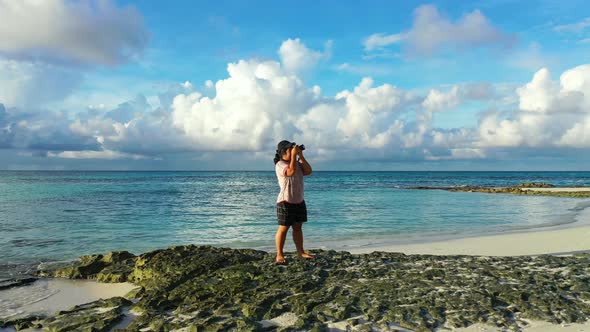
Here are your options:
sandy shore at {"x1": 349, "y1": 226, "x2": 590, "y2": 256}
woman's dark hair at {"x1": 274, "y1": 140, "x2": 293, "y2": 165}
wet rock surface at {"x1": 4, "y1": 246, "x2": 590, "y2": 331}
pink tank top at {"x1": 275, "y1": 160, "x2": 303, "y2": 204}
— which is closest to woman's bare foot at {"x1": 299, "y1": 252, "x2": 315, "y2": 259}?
wet rock surface at {"x1": 4, "y1": 246, "x2": 590, "y2": 331}

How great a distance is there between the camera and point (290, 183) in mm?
7453

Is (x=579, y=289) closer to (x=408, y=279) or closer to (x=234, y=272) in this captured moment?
(x=408, y=279)

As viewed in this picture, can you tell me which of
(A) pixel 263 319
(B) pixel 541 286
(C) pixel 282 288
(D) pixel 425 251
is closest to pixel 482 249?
(D) pixel 425 251

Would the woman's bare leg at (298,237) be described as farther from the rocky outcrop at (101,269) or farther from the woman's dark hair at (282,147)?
the rocky outcrop at (101,269)

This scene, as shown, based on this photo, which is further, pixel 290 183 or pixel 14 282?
pixel 14 282

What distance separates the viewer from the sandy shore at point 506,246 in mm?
10727

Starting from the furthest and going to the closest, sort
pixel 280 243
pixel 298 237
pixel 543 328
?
1. pixel 298 237
2. pixel 280 243
3. pixel 543 328

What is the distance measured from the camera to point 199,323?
16.5ft

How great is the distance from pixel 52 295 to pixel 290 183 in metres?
4.63

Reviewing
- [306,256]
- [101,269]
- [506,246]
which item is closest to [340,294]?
[306,256]

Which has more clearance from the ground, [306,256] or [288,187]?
[288,187]

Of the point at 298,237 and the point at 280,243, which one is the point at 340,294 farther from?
the point at 298,237

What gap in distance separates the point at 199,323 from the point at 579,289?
544 centimetres

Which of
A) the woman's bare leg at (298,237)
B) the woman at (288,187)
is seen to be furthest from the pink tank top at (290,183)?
the woman's bare leg at (298,237)
